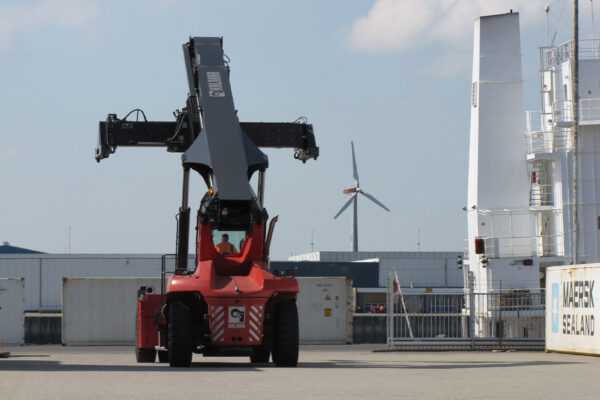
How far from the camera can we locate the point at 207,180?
23.2 meters

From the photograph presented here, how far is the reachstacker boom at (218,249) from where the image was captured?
21656 millimetres

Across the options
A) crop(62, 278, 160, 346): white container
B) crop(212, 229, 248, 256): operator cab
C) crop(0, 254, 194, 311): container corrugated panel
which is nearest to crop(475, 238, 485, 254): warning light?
crop(62, 278, 160, 346): white container

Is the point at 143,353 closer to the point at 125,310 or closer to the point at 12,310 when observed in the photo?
the point at 125,310

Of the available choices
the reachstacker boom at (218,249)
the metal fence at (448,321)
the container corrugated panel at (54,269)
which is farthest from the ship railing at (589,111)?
the container corrugated panel at (54,269)

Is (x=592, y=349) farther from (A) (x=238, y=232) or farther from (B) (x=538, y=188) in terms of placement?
(B) (x=538, y=188)

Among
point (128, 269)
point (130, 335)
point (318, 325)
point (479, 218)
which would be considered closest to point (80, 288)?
point (130, 335)

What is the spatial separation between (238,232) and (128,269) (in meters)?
57.5

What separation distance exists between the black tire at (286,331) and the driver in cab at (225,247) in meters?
1.54

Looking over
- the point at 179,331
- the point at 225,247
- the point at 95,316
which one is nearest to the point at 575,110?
the point at 95,316

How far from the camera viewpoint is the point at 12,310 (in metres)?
43.3

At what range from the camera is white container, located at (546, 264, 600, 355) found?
28.4 meters

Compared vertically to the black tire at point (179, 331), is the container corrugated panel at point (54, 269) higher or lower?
higher

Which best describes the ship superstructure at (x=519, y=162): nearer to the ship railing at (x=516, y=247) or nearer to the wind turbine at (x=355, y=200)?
the ship railing at (x=516, y=247)

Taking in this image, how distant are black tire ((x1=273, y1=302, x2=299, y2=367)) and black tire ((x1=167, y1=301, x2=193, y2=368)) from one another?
5.61 ft
